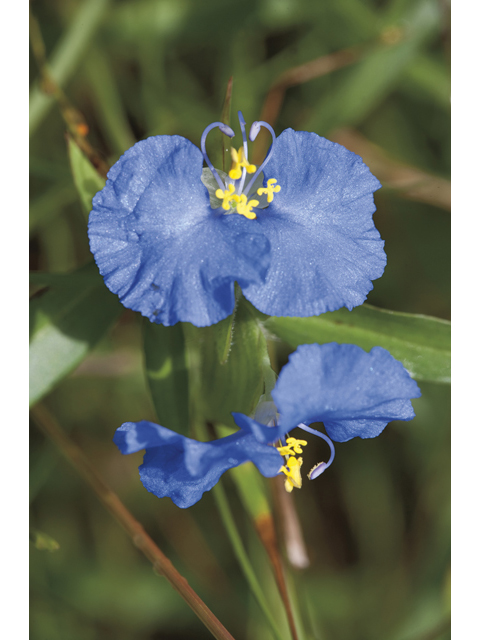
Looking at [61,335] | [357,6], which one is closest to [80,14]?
[357,6]

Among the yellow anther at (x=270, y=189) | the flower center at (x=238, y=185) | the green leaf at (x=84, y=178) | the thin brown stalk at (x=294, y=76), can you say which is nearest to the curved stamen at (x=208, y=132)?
the flower center at (x=238, y=185)

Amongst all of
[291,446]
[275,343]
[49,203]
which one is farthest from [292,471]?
[49,203]

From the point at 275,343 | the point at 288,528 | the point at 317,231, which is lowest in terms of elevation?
the point at 288,528

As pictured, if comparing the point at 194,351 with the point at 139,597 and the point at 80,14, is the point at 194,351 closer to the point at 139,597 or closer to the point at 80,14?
the point at 139,597

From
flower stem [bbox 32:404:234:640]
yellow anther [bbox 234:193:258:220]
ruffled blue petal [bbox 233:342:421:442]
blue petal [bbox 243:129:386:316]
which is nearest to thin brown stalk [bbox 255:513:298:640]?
flower stem [bbox 32:404:234:640]

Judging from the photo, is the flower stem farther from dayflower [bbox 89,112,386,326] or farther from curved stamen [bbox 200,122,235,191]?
curved stamen [bbox 200,122,235,191]

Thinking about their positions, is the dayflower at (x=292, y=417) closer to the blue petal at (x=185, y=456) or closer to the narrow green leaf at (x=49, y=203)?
the blue petal at (x=185, y=456)

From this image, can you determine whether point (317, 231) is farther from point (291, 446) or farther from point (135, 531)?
point (135, 531)
